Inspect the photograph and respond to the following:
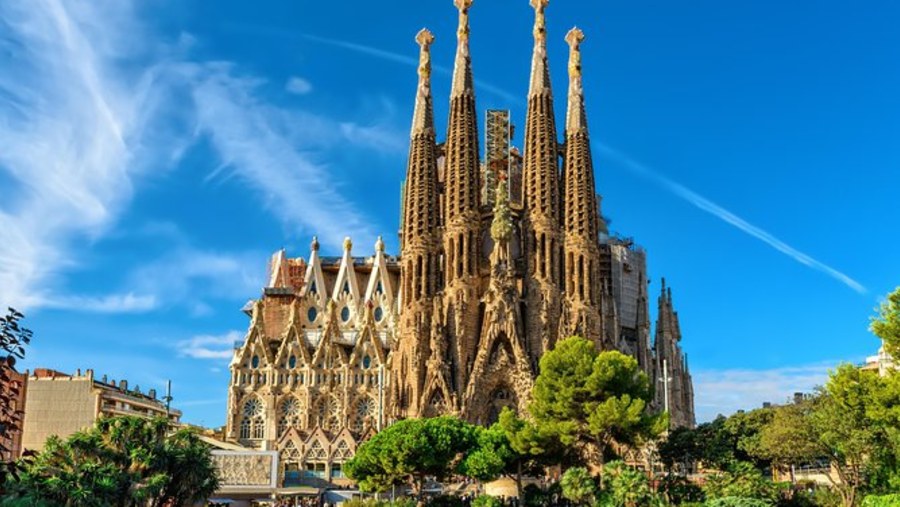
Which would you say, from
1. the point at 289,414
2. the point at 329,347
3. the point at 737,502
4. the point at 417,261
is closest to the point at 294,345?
the point at 329,347

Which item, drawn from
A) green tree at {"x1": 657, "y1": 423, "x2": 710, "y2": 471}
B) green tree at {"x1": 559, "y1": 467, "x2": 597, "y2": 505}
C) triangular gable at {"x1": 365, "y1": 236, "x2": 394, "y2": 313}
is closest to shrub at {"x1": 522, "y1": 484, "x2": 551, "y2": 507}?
green tree at {"x1": 559, "y1": 467, "x2": 597, "y2": 505}

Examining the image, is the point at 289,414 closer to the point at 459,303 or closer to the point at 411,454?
the point at 459,303

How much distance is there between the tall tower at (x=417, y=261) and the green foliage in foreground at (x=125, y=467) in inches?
1063

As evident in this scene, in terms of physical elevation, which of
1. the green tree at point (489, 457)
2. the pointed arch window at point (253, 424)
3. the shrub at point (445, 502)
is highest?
the pointed arch window at point (253, 424)

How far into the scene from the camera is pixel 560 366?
38.6 metres

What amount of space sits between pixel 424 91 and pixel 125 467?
4175cm

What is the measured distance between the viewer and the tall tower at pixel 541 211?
55219 mm

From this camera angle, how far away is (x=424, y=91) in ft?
206

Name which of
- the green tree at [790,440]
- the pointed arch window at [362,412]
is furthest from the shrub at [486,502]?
the pointed arch window at [362,412]

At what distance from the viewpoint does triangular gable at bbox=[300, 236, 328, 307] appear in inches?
2672

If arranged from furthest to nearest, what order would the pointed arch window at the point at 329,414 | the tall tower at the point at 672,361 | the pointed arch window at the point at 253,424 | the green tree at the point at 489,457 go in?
the tall tower at the point at 672,361 < the pointed arch window at the point at 253,424 < the pointed arch window at the point at 329,414 < the green tree at the point at 489,457

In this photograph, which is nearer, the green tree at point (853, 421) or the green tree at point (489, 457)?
the green tree at point (853, 421)

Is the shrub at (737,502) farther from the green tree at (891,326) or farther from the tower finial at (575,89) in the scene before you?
the tower finial at (575,89)

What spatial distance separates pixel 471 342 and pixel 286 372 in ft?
47.5
